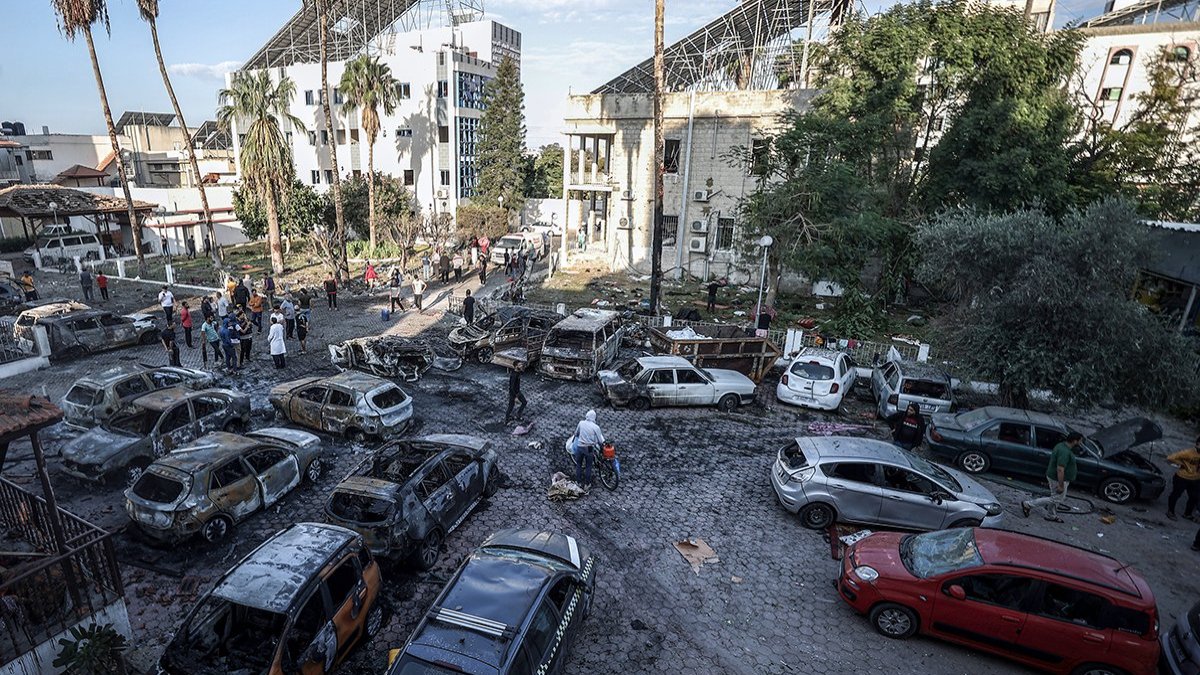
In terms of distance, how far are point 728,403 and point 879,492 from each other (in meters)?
5.88

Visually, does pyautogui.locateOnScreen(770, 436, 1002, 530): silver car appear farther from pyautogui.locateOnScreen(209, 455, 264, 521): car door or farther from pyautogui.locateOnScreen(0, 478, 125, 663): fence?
pyautogui.locateOnScreen(0, 478, 125, 663): fence

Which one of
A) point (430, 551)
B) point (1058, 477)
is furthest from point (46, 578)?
point (1058, 477)

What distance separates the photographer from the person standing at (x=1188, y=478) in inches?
415

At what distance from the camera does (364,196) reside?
39.4 m

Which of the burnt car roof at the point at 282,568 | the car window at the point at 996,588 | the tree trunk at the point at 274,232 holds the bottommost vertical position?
the car window at the point at 996,588

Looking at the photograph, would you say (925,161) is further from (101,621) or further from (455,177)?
(455,177)

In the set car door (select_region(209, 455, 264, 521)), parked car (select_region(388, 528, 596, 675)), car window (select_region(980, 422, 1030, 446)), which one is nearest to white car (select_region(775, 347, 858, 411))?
car window (select_region(980, 422, 1030, 446))

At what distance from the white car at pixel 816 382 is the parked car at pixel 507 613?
30.7 feet

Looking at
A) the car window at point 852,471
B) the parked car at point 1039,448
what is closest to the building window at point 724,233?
the parked car at point 1039,448

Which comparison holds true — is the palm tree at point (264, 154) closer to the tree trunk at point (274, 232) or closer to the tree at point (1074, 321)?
the tree trunk at point (274, 232)

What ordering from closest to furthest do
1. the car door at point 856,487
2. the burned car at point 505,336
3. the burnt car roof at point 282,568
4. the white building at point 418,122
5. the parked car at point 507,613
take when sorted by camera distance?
the parked car at point 507,613
the burnt car roof at point 282,568
the car door at point 856,487
the burned car at point 505,336
the white building at point 418,122

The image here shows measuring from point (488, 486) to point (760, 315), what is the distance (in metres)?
12.2

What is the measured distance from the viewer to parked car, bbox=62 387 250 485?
10.4 m

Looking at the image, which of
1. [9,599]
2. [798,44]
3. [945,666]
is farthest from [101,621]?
[798,44]
